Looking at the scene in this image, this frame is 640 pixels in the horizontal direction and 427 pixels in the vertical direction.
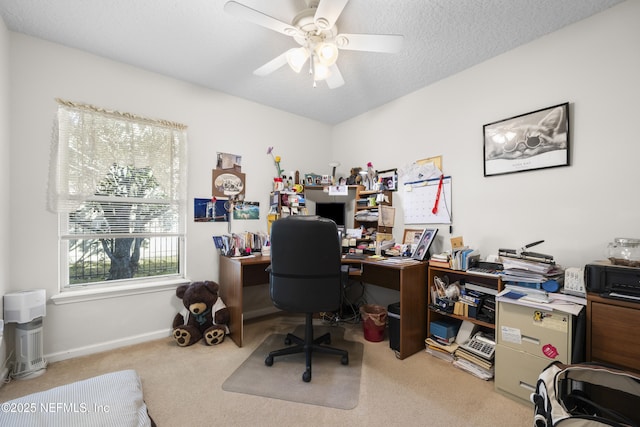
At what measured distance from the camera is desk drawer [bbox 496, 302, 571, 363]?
146 cm

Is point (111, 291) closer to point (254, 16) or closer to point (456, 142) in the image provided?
point (254, 16)

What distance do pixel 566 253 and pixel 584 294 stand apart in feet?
1.29

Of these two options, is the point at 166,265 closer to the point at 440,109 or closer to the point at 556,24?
the point at 440,109

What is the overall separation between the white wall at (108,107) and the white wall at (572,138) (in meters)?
2.17

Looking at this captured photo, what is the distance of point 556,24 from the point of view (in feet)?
5.91

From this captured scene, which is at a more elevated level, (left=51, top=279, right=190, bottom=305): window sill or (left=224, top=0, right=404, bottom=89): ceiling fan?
(left=224, top=0, right=404, bottom=89): ceiling fan

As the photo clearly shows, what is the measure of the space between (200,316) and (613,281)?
2.97m

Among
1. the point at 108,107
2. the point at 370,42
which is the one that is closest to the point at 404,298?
the point at 370,42

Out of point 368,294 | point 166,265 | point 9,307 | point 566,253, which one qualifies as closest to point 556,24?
→ point 566,253

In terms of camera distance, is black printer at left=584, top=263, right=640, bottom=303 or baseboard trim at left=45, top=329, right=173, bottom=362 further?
baseboard trim at left=45, top=329, right=173, bottom=362

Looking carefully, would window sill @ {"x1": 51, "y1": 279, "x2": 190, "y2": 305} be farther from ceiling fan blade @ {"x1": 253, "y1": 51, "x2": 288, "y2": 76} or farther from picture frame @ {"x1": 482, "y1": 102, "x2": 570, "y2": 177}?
picture frame @ {"x1": 482, "y1": 102, "x2": 570, "y2": 177}

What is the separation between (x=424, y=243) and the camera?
7.97 feet

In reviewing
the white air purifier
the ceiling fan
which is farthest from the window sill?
the ceiling fan

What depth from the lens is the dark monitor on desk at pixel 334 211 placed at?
3209 millimetres
